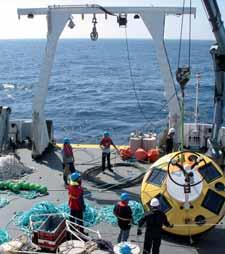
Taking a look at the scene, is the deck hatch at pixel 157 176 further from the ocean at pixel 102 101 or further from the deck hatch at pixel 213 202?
the ocean at pixel 102 101

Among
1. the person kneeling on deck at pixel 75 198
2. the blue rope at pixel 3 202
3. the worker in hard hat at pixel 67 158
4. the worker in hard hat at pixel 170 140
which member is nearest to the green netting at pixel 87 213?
the person kneeling on deck at pixel 75 198

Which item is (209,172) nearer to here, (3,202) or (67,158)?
(67,158)

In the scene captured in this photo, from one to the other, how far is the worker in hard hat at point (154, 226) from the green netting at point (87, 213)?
199cm

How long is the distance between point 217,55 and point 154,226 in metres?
5.51

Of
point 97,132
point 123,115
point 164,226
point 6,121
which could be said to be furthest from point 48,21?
point 123,115

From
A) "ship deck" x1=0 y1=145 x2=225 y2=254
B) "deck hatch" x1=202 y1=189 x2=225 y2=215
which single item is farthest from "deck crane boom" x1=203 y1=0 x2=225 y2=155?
"deck hatch" x1=202 y1=189 x2=225 y2=215

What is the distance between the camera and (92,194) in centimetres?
1352

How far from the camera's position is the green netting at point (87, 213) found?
450 inches

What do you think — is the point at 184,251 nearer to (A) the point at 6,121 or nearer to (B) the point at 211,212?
(B) the point at 211,212

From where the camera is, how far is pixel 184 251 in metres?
10.4

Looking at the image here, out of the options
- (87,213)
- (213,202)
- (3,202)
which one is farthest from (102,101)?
(213,202)

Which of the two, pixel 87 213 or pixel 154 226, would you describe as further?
pixel 87 213

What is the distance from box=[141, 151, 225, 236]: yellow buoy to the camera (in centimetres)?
1038

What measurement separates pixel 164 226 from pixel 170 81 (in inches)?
260
